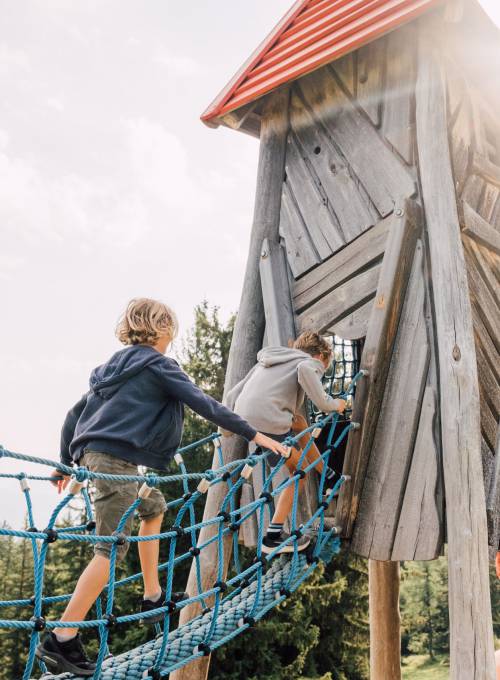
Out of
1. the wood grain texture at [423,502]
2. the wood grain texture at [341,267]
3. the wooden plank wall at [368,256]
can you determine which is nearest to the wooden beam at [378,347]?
the wooden plank wall at [368,256]

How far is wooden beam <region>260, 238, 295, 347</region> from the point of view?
3.84m

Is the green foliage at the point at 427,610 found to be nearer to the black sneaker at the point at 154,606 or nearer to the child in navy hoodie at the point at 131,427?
the black sneaker at the point at 154,606

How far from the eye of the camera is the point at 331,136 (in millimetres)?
3980

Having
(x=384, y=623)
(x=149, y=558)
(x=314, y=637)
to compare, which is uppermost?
(x=149, y=558)

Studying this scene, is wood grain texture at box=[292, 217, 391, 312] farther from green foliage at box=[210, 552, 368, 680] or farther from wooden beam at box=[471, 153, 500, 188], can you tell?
green foliage at box=[210, 552, 368, 680]

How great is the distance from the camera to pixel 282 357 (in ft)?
10.9

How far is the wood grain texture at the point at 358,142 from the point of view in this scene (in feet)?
11.8

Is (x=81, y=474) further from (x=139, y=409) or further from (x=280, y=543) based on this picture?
(x=280, y=543)

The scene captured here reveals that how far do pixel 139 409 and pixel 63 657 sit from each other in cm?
79

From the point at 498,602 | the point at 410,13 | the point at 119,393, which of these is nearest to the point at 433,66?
the point at 410,13

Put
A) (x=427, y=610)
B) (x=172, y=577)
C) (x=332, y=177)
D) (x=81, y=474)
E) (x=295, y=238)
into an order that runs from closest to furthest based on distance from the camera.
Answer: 1. (x=81, y=474)
2. (x=172, y=577)
3. (x=332, y=177)
4. (x=295, y=238)
5. (x=427, y=610)

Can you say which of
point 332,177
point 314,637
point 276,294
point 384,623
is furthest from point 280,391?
point 314,637

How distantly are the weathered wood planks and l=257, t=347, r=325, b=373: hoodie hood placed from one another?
0.40m

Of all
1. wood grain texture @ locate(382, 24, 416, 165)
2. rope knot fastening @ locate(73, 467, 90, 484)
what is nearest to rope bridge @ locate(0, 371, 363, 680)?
rope knot fastening @ locate(73, 467, 90, 484)
